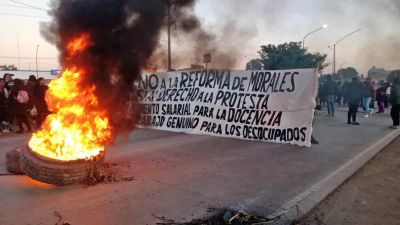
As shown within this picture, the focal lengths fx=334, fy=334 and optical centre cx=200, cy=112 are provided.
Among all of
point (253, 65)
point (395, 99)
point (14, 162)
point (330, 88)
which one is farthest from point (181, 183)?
point (253, 65)

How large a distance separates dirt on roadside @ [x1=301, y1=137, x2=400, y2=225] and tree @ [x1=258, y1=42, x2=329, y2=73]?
1943 cm

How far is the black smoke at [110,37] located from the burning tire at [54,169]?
1.08 metres

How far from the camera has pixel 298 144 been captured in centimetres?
760

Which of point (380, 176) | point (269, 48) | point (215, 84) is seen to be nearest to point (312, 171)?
point (380, 176)

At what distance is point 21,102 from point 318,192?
8.23 meters

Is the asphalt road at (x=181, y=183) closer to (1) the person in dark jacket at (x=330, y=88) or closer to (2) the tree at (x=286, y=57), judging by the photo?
(1) the person in dark jacket at (x=330, y=88)


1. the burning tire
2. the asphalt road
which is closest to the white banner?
the asphalt road

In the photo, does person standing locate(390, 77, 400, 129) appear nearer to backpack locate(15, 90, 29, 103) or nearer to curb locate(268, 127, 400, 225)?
curb locate(268, 127, 400, 225)

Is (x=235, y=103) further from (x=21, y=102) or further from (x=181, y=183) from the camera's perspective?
(x=21, y=102)

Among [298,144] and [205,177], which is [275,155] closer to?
[298,144]

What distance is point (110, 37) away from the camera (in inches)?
203

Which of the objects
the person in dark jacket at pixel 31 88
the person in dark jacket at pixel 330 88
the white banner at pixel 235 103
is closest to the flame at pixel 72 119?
the white banner at pixel 235 103

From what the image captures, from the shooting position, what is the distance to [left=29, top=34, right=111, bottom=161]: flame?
486 centimetres

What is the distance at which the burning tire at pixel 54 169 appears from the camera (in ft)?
14.4
